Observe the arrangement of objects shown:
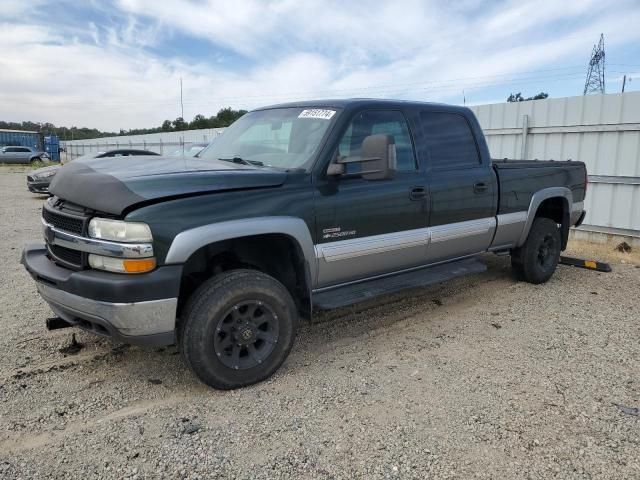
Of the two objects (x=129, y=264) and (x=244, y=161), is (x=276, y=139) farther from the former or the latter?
(x=129, y=264)

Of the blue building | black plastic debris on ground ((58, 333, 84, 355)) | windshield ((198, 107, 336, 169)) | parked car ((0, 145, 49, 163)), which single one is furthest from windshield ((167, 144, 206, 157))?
the blue building

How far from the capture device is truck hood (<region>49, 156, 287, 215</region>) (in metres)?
2.81

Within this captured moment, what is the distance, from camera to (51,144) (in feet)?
155

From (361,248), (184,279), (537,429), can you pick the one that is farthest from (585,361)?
(184,279)

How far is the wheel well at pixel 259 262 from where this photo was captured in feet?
10.8

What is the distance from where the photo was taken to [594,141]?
8.22 metres

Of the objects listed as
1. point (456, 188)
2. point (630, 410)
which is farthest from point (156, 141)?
point (630, 410)

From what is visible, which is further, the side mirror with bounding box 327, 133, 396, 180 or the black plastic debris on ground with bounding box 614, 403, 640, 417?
the side mirror with bounding box 327, 133, 396, 180

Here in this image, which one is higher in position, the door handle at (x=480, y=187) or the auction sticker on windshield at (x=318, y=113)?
the auction sticker on windshield at (x=318, y=113)

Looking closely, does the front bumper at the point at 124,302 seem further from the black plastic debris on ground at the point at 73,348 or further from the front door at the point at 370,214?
the front door at the point at 370,214

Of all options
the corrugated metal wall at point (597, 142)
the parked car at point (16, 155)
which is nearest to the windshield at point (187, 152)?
the corrugated metal wall at point (597, 142)

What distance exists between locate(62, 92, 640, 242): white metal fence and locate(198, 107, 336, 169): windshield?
6.27 meters

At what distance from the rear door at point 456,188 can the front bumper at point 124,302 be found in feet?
7.70

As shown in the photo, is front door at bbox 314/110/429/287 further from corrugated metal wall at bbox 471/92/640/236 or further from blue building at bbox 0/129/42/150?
blue building at bbox 0/129/42/150
